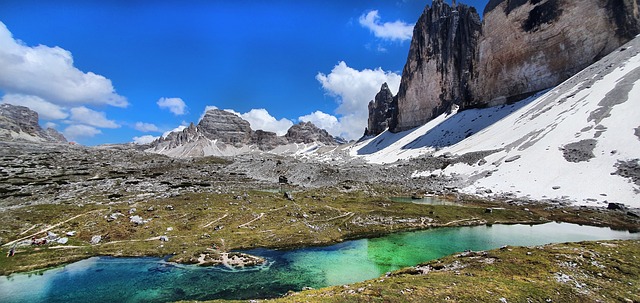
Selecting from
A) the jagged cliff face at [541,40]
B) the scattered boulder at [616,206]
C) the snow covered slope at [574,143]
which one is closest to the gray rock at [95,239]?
the scattered boulder at [616,206]

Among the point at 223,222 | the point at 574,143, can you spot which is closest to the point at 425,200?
the point at 574,143

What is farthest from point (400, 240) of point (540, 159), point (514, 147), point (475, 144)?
point (475, 144)

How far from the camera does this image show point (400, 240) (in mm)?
36594

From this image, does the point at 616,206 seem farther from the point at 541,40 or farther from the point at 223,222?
the point at 541,40

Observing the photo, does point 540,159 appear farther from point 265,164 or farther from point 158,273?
point 265,164

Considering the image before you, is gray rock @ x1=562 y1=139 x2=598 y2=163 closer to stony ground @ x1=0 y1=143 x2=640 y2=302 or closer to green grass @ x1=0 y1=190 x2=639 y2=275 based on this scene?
stony ground @ x1=0 y1=143 x2=640 y2=302

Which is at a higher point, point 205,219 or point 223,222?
point 205,219

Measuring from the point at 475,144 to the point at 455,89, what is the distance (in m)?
95.5

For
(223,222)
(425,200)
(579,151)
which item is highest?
(579,151)

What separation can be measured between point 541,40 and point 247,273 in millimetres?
143661

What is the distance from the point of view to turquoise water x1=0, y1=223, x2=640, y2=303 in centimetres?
2166

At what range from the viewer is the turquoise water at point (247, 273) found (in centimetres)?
2166

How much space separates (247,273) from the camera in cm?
2569

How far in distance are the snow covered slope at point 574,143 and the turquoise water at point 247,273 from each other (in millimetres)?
22491
